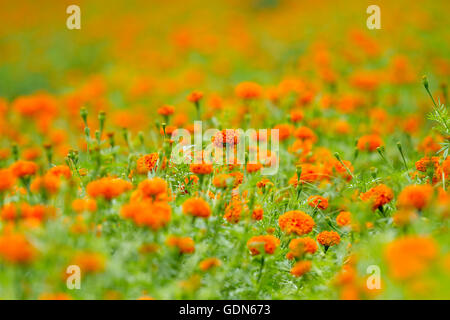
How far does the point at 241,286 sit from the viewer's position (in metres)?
1.78

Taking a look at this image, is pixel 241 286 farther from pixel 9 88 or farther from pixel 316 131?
pixel 9 88

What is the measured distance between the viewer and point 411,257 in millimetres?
1140

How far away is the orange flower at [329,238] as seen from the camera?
1937mm

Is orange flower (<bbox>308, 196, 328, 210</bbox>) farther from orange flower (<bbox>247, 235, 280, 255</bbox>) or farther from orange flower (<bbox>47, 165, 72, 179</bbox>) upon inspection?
orange flower (<bbox>47, 165, 72, 179</bbox>)

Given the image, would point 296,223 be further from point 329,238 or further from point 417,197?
point 417,197

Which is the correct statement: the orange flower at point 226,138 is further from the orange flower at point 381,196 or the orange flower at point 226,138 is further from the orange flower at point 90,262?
the orange flower at point 90,262

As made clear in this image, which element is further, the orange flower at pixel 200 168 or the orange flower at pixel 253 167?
the orange flower at pixel 253 167

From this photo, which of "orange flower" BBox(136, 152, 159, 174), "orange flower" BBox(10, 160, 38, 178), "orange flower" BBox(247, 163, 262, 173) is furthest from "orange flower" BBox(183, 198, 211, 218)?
"orange flower" BBox(10, 160, 38, 178)

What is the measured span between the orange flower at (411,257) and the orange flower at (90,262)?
0.72 metres

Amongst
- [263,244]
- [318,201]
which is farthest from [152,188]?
[318,201]

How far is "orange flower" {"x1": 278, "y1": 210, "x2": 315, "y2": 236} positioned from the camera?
6.10 ft

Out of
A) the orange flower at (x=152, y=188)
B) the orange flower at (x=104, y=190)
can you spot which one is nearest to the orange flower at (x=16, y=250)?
the orange flower at (x=104, y=190)

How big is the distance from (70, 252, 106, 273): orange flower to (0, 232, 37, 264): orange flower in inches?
4.6

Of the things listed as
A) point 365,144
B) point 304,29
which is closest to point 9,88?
point 304,29
